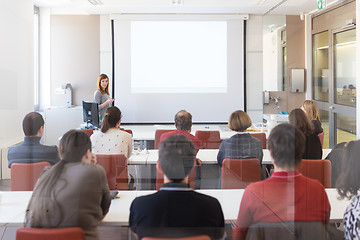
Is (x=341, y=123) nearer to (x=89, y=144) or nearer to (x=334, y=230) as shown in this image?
(x=334, y=230)

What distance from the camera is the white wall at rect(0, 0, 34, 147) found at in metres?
3.22

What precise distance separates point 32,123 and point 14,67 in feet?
2.03

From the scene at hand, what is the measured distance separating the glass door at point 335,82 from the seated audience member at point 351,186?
2.39 feet

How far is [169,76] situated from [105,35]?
3.25 ft

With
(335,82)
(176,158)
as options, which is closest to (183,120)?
(176,158)

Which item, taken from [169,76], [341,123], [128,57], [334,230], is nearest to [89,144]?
[334,230]

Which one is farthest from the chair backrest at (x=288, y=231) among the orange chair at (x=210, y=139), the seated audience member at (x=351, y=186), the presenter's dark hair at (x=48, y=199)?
the orange chair at (x=210, y=139)

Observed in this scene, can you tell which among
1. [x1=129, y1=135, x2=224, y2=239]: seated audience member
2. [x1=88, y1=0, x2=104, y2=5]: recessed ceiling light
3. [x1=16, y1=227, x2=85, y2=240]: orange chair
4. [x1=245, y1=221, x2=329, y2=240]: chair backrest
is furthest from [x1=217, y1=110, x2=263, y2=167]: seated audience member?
[x1=88, y1=0, x2=104, y2=5]: recessed ceiling light

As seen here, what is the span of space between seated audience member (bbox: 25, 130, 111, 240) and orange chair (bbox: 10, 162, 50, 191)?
61 cm

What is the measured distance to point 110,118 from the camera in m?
3.62

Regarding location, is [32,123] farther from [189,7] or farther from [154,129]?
[189,7]

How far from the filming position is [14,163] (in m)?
3.01

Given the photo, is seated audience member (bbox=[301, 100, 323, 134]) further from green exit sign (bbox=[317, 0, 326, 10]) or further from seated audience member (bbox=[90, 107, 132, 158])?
seated audience member (bbox=[90, 107, 132, 158])

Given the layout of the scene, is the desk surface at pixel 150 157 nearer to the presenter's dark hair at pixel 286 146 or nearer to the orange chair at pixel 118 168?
the orange chair at pixel 118 168
